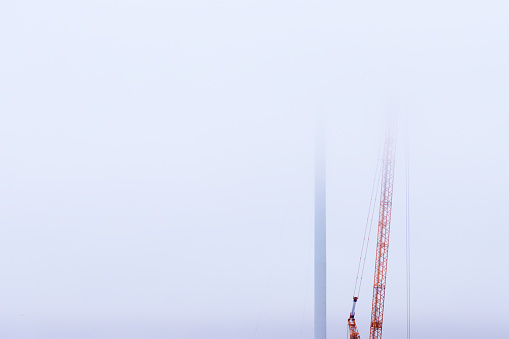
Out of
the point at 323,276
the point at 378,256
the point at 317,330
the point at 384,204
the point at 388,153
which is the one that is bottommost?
the point at 317,330

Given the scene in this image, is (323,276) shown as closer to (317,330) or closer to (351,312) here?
(317,330)

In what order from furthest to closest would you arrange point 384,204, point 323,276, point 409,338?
point 384,204 → point 409,338 → point 323,276

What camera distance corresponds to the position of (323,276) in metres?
7.22

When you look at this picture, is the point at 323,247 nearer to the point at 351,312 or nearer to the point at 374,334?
the point at 351,312

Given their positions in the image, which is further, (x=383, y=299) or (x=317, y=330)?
(x=383, y=299)

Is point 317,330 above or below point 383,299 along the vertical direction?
below

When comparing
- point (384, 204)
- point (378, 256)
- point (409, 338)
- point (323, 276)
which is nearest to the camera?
point (323, 276)

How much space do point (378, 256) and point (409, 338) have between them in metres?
4.59

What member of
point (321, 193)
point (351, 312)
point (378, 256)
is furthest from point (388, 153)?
point (321, 193)

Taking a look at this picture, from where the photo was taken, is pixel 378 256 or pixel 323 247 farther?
pixel 378 256

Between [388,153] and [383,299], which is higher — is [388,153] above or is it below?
above

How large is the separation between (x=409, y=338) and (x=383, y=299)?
4.64 m

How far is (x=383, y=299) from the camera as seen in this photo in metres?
29.8

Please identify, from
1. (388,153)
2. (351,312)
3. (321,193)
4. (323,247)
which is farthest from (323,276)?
(351,312)
